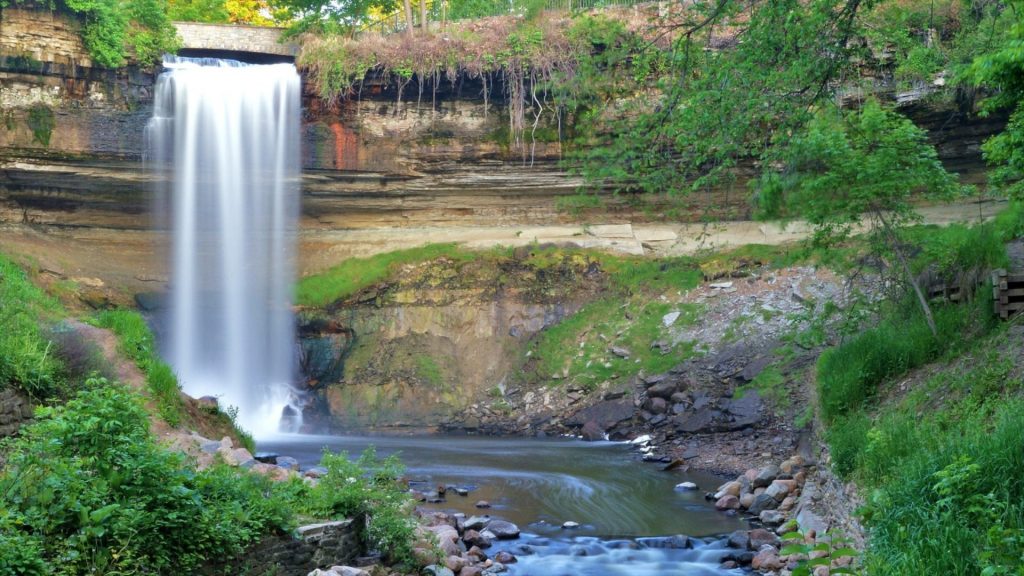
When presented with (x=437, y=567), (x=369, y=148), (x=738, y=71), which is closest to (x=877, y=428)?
(x=738, y=71)

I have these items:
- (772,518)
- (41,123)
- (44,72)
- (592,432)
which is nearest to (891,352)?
(772,518)

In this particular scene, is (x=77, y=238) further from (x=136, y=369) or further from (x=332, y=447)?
(x=136, y=369)

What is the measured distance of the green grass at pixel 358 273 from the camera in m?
24.8

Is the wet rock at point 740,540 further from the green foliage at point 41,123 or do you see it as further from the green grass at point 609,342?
the green foliage at point 41,123

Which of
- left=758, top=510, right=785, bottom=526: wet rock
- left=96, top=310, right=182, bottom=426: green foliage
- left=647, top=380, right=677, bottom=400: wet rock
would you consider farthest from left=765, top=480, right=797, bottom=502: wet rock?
left=96, top=310, right=182, bottom=426: green foliage

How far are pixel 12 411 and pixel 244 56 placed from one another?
1844 centimetres

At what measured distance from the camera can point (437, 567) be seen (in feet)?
29.8

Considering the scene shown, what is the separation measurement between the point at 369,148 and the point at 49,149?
8.58m

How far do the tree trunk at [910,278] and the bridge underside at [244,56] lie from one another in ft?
64.1

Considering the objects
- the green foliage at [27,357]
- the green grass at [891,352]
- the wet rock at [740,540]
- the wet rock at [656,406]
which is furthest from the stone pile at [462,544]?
the wet rock at [656,406]

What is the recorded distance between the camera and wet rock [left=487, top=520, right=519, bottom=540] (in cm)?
1094

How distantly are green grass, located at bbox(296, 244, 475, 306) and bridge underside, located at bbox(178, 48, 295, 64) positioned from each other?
6.54 m

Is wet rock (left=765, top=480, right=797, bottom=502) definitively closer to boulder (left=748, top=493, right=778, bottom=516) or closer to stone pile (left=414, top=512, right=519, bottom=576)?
boulder (left=748, top=493, right=778, bottom=516)

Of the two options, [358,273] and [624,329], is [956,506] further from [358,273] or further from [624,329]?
[358,273]
